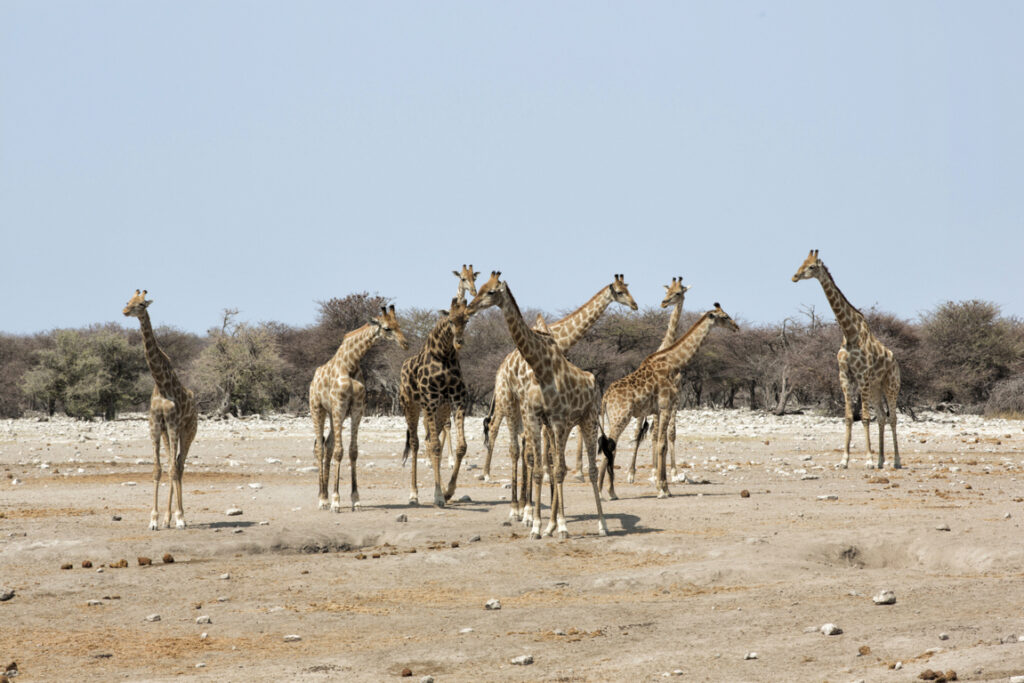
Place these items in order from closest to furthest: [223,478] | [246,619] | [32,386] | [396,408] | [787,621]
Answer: [787,621] < [246,619] < [223,478] < [32,386] < [396,408]

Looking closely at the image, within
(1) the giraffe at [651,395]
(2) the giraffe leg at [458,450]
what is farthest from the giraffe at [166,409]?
(1) the giraffe at [651,395]

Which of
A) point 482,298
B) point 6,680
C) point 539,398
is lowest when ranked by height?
point 6,680

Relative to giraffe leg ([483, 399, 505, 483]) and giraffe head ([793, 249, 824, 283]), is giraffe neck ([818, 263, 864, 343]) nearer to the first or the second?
giraffe head ([793, 249, 824, 283])

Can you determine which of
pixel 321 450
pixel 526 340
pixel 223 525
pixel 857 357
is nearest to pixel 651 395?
pixel 526 340

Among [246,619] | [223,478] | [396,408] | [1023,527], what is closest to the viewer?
[246,619]

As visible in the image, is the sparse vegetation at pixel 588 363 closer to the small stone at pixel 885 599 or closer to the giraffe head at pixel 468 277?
the giraffe head at pixel 468 277

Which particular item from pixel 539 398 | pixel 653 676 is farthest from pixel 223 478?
pixel 653 676

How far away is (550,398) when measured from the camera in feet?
41.3

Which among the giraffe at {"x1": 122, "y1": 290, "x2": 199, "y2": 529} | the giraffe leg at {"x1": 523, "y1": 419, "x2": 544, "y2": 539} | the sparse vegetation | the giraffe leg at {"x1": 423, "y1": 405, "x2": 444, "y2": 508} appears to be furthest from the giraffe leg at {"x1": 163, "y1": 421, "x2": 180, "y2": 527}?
the sparse vegetation

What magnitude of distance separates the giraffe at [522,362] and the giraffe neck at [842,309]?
5.43 m

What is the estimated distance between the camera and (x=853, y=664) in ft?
24.8

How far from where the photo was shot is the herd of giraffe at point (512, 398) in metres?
12.7

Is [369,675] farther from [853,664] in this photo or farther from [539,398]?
[539,398]

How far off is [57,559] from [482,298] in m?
5.55
